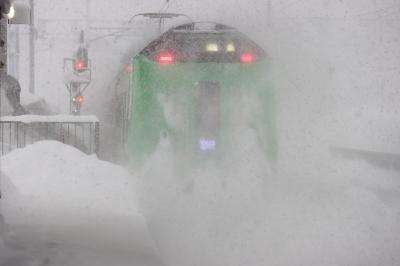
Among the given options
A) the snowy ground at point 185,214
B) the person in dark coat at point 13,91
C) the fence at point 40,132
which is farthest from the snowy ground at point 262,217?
the person in dark coat at point 13,91

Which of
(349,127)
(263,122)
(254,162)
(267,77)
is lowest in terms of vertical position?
(349,127)

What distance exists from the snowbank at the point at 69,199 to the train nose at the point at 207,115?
129cm

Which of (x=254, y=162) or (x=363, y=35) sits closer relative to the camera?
(x=254, y=162)

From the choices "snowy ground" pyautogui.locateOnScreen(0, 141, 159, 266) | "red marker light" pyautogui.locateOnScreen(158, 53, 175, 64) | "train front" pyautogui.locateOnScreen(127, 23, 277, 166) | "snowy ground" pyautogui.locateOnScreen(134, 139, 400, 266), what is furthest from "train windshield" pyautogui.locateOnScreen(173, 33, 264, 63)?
"snowy ground" pyautogui.locateOnScreen(0, 141, 159, 266)

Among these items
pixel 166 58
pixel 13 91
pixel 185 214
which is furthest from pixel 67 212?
pixel 13 91

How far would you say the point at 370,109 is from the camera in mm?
34938

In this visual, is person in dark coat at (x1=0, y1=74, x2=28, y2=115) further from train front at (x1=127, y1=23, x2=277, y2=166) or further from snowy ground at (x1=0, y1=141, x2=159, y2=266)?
train front at (x1=127, y1=23, x2=277, y2=166)

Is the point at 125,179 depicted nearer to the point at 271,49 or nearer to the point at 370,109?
the point at 271,49

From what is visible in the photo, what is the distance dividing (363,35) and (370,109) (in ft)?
33.2

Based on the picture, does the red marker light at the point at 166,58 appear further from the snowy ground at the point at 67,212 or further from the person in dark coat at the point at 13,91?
the person in dark coat at the point at 13,91

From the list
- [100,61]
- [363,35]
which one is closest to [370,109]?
[363,35]

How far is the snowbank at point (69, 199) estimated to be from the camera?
5.87 metres

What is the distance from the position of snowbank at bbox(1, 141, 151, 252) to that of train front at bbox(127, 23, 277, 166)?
36.7 inches

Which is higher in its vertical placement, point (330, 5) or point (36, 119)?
point (330, 5)
